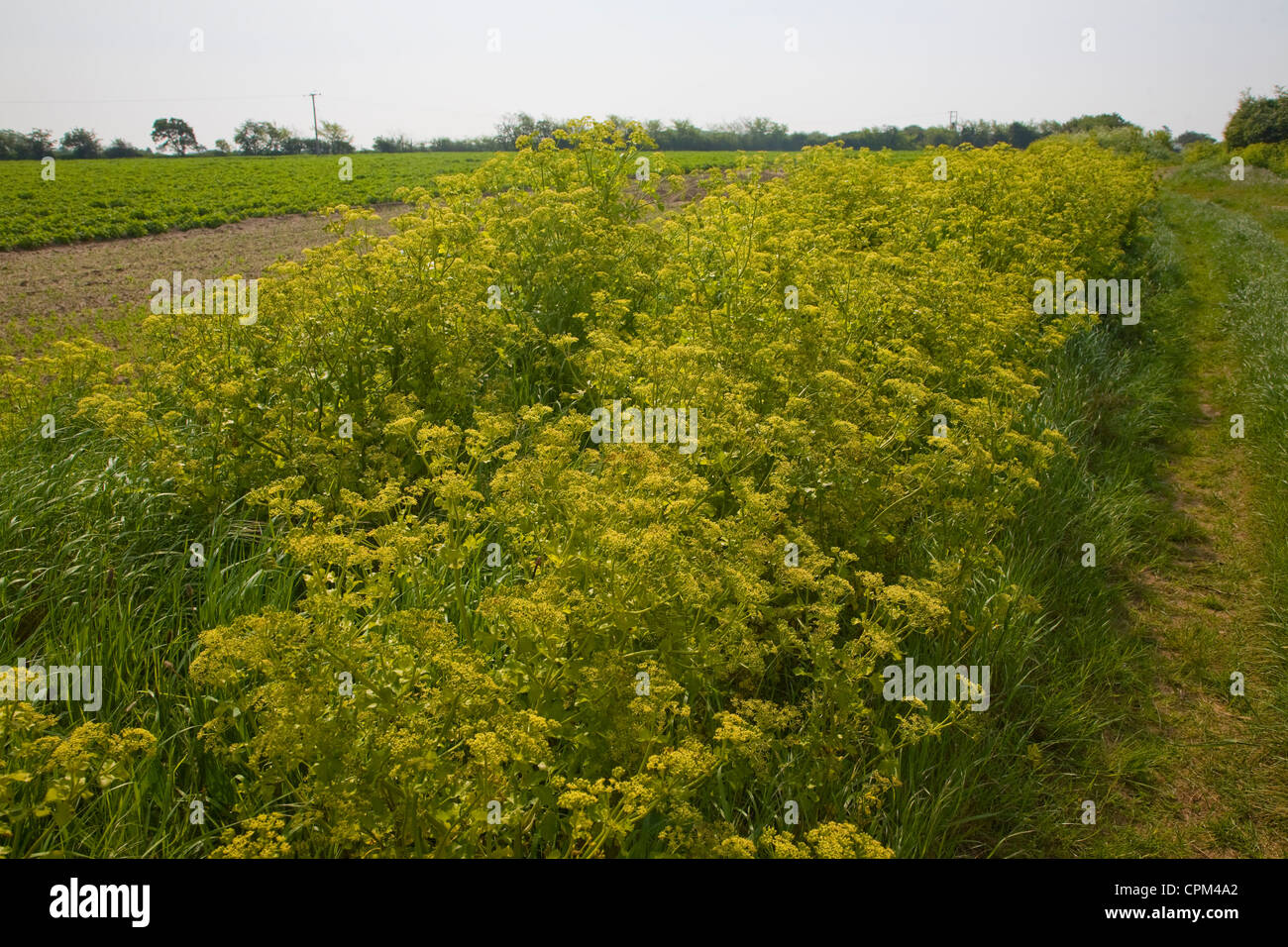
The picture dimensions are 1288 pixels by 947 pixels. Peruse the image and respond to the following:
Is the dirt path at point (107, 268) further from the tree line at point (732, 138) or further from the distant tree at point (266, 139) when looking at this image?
the distant tree at point (266, 139)

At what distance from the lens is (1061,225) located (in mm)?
9352

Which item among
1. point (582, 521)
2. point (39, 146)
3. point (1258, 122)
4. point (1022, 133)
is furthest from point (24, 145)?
point (1022, 133)

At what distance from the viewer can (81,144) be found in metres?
31.4

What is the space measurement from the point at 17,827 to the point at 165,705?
27.6 inches

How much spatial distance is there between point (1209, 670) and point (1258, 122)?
52388 mm

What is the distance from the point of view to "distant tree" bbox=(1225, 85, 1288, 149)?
137 feet

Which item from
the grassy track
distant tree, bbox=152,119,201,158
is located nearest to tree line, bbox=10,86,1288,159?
distant tree, bbox=152,119,201,158

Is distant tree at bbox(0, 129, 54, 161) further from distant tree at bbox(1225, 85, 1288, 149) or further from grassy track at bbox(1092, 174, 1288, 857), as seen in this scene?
distant tree at bbox(1225, 85, 1288, 149)

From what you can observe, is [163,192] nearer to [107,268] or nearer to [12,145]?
[12,145]

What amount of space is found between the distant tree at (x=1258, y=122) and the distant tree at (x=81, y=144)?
5486 centimetres

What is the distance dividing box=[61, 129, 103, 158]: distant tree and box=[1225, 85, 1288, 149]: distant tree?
54.9m

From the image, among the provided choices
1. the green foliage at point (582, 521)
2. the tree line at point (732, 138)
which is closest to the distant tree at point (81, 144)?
the tree line at point (732, 138)

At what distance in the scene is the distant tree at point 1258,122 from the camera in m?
41.7
